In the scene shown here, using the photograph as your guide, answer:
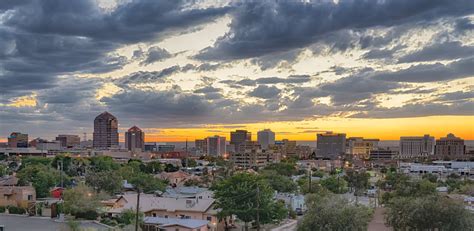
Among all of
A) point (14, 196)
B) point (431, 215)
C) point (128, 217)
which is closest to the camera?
point (431, 215)

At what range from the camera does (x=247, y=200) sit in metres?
38.7

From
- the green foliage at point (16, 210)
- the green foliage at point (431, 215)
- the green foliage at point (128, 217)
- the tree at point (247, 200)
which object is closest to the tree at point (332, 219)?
the green foliage at point (431, 215)

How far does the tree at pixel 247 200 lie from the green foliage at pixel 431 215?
30.2 feet

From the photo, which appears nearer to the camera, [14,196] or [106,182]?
[14,196]

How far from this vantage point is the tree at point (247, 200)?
125 ft

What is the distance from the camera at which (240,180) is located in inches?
1577

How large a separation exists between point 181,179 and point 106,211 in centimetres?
4465

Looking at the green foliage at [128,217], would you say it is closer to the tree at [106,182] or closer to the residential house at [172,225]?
the residential house at [172,225]

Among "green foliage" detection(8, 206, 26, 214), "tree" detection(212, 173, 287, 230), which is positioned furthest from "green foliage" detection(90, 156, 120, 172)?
"tree" detection(212, 173, 287, 230)

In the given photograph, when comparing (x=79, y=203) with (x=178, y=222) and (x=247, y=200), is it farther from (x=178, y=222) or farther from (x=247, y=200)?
(x=247, y=200)

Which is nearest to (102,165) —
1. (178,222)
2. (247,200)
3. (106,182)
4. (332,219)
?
(106,182)

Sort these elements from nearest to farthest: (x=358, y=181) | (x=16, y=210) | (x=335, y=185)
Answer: (x=16, y=210) < (x=335, y=185) < (x=358, y=181)

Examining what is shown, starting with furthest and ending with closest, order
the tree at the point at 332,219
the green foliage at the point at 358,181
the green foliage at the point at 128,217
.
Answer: the green foliage at the point at 358,181, the green foliage at the point at 128,217, the tree at the point at 332,219

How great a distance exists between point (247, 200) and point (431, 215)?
13570 mm
